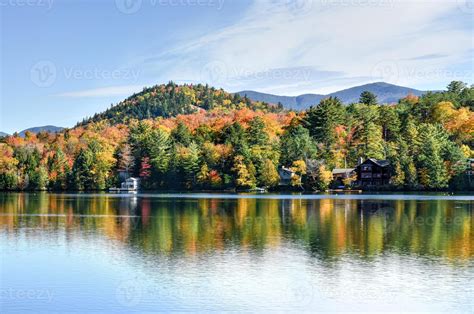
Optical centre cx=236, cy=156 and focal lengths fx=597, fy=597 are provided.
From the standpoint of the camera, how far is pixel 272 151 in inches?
4031

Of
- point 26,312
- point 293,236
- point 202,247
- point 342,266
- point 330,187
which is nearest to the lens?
point 26,312

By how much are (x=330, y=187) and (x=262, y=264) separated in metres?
75.9

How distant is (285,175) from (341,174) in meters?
9.33

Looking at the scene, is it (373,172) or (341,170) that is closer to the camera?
(373,172)

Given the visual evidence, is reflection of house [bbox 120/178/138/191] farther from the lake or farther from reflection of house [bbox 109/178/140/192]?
the lake

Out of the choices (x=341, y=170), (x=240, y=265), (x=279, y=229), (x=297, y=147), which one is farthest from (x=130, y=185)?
(x=240, y=265)

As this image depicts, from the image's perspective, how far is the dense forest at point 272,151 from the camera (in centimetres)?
9144

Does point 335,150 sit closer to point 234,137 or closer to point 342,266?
point 234,137

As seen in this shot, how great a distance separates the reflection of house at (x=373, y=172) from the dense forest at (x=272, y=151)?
9.56 ft

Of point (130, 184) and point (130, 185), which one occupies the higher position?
point (130, 184)

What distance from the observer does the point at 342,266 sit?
23.2 meters

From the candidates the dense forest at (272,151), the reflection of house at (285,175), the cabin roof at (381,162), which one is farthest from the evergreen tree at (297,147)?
the cabin roof at (381,162)

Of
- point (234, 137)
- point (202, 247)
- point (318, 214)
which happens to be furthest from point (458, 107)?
point (202, 247)

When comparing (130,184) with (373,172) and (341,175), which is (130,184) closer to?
(341,175)
